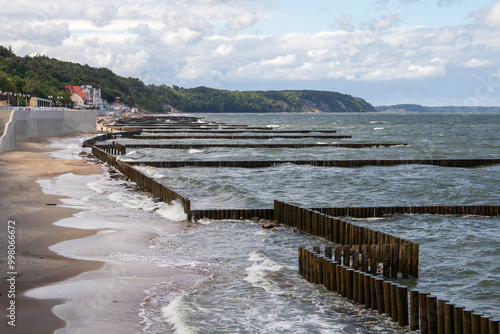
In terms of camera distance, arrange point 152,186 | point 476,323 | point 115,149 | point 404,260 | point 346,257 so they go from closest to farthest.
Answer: point 476,323 → point 346,257 → point 404,260 → point 152,186 → point 115,149

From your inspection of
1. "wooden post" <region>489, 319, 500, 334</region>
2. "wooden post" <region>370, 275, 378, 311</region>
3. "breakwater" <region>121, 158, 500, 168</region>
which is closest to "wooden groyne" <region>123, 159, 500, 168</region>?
"breakwater" <region>121, 158, 500, 168</region>

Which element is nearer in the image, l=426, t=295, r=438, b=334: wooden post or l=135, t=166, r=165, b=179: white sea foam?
l=426, t=295, r=438, b=334: wooden post

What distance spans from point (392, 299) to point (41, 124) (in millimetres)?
65770

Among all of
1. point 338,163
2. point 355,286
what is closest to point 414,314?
point 355,286

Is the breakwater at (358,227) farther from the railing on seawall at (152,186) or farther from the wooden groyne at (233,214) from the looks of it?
the railing on seawall at (152,186)

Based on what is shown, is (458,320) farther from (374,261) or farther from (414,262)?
(414,262)

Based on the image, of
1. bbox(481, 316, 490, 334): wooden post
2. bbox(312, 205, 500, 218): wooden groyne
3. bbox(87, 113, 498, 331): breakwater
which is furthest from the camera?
bbox(312, 205, 500, 218): wooden groyne

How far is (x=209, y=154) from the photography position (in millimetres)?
60562

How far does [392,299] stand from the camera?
12.0 m

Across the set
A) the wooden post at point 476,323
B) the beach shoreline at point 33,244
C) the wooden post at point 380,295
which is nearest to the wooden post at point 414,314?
the wooden post at point 380,295

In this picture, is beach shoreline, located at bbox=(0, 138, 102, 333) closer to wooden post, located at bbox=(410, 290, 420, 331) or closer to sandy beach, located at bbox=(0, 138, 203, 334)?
sandy beach, located at bbox=(0, 138, 203, 334)

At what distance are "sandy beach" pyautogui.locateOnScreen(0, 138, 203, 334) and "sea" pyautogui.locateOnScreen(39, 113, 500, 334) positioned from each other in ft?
1.28

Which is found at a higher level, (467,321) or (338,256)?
(338,256)

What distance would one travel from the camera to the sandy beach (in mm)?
11297
